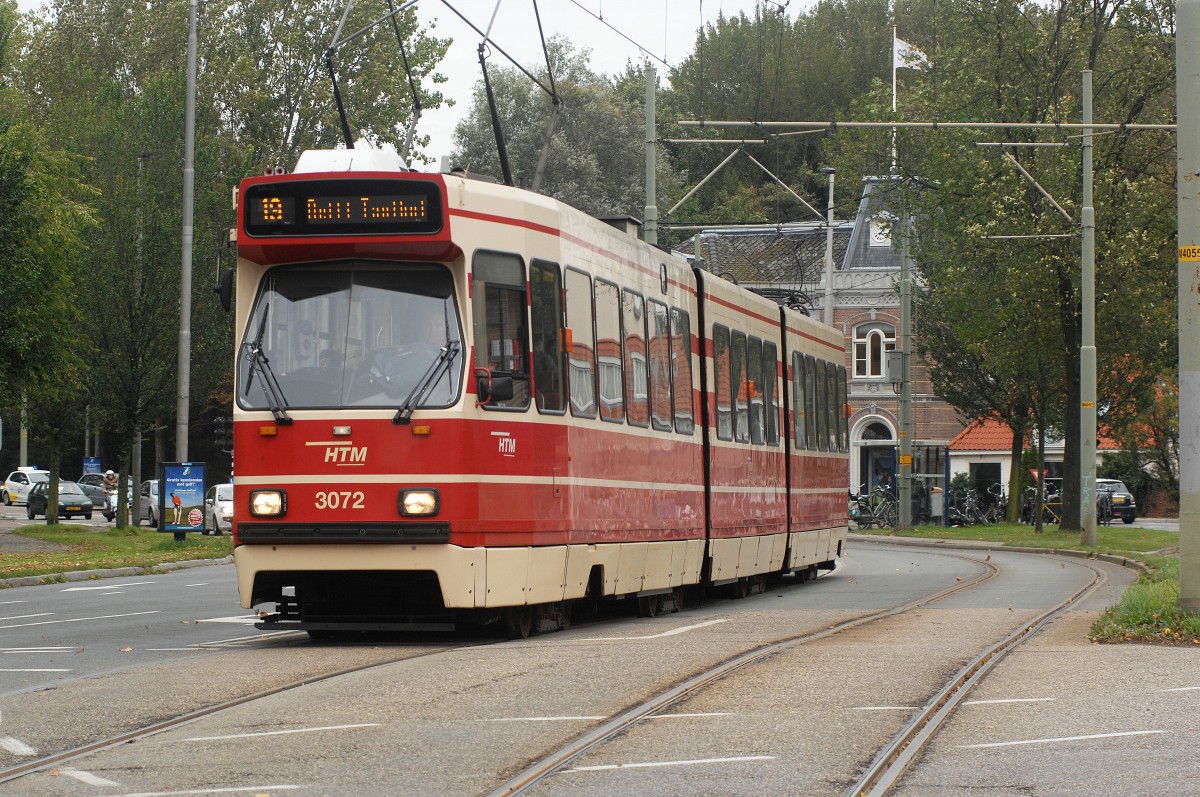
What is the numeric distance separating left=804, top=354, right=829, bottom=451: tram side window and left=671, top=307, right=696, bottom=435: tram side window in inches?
245

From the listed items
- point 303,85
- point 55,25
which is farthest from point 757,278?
point 55,25

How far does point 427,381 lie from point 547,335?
53.3 inches

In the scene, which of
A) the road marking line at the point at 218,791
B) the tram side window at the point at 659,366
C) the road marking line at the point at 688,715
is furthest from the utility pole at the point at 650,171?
the road marking line at the point at 218,791

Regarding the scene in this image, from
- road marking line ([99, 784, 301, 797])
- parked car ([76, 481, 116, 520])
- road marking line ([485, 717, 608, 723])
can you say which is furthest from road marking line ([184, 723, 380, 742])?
parked car ([76, 481, 116, 520])

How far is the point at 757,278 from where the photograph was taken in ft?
229

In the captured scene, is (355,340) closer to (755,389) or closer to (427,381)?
(427,381)

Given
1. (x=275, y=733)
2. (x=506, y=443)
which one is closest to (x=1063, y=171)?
(x=506, y=443)

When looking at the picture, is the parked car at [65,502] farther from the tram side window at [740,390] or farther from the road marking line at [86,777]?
the road marking line at [86,777]

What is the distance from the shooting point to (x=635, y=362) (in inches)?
647

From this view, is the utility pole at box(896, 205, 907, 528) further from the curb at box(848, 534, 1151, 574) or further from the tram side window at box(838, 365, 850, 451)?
the tram side window at box(838, 365, 850, 451)

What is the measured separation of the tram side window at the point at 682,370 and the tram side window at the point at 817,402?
6.23 meters

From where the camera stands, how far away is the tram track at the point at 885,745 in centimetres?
752

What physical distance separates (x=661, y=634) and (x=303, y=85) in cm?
4925

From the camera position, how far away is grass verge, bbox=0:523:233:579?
94.4 ft
